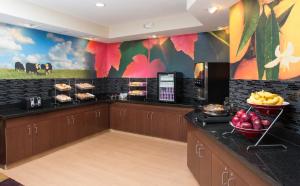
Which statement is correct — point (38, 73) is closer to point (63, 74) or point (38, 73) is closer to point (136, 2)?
point (63, 74)

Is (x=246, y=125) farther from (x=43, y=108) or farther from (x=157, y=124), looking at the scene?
(x=43, y=108)

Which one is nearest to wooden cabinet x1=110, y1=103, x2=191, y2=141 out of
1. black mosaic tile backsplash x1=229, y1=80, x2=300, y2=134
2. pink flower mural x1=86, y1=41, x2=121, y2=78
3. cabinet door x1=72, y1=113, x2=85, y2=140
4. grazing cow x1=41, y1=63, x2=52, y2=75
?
cabinet door x1=72, y1=113, x2=85, y2=140

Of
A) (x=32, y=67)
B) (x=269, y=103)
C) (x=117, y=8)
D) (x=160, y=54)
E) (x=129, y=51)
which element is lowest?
(x=269, y=103)

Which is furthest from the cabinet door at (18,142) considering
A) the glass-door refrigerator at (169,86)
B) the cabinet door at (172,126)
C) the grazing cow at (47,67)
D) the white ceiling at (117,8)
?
the glass-door refrigerator at (169,86)

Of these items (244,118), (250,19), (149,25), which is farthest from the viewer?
(149,25)

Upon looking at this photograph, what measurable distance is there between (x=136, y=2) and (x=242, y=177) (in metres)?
2.92

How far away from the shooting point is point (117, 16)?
13.8 ft

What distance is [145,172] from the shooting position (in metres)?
3.18

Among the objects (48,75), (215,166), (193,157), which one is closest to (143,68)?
(48,75)

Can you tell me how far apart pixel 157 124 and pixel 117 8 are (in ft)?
8.12

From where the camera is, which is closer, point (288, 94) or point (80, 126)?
point (288, 94)

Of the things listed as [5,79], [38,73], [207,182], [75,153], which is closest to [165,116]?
[75,153]

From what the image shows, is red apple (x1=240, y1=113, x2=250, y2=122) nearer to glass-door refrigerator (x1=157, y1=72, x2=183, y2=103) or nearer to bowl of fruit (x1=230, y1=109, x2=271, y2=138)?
bowl of fruit (x1=230, y1=109, x2=271, y2=138)

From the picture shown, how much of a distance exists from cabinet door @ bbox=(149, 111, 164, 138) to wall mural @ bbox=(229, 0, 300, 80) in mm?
2079
